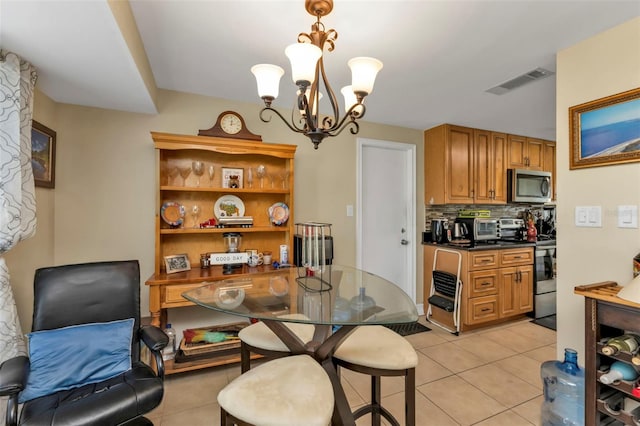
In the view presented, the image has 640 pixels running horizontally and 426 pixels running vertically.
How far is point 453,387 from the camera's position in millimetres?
2152

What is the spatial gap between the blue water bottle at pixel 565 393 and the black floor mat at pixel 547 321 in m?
1.85

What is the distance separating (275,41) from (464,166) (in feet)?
8.92

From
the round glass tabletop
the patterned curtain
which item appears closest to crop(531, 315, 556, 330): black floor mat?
the round glass tabletop

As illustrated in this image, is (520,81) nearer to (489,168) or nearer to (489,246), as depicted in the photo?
(489,168)

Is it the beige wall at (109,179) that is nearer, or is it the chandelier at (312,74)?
the chandelier at (312,74)

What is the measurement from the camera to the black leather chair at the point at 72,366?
1.20 m

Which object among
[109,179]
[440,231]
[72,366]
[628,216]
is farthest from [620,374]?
[109,179]

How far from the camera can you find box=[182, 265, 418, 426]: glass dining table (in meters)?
1.27

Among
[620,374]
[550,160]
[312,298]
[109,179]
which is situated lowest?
[620,374]

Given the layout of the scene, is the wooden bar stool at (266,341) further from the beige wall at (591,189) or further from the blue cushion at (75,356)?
the beige wall at (591,189)

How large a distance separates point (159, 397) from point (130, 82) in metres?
1.87

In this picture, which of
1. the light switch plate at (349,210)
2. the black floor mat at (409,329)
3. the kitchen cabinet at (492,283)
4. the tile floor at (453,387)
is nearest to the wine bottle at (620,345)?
the tile floor at (453,387)

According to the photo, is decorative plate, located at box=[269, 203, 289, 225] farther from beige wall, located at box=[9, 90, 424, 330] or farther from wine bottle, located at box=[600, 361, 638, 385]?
wine bottle, located at box=[600, 361, 638, 385]

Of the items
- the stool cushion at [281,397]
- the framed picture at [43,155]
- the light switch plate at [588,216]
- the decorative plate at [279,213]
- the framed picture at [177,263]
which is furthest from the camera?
the decorative plate at [279,213]
